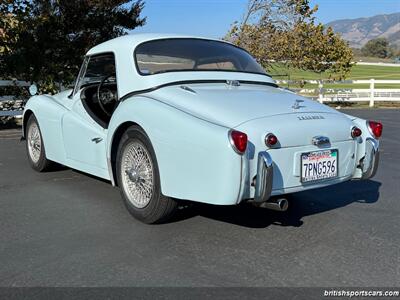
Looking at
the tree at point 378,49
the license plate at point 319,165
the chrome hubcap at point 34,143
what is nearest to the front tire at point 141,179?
the license plate at point 319,165

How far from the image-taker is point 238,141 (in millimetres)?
3318

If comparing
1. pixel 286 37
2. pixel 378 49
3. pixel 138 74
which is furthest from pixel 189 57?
pixel 378 49

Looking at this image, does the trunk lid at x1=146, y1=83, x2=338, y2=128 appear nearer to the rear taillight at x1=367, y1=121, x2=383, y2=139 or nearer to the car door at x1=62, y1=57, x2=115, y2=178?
the rear taillight at x1=367, y1=121, x2=383, y2=139

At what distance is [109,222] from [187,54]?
1848mm

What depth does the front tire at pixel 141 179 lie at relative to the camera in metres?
3.93

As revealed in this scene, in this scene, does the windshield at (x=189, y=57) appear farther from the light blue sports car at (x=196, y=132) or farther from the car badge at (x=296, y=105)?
the car badge at (x=296, y=105)

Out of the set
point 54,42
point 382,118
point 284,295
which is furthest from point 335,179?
point 382,118

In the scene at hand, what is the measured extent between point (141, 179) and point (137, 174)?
0.21 ft

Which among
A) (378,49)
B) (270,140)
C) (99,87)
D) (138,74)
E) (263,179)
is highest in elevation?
(138,74)

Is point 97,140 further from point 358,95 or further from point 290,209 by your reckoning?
point 358,95

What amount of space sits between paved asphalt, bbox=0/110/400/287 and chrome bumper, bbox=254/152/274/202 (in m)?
0.42

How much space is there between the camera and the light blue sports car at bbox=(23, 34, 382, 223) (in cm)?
346

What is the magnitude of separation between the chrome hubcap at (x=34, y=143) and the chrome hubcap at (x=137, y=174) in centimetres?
218

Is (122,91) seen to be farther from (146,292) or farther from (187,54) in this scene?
(146,292)
